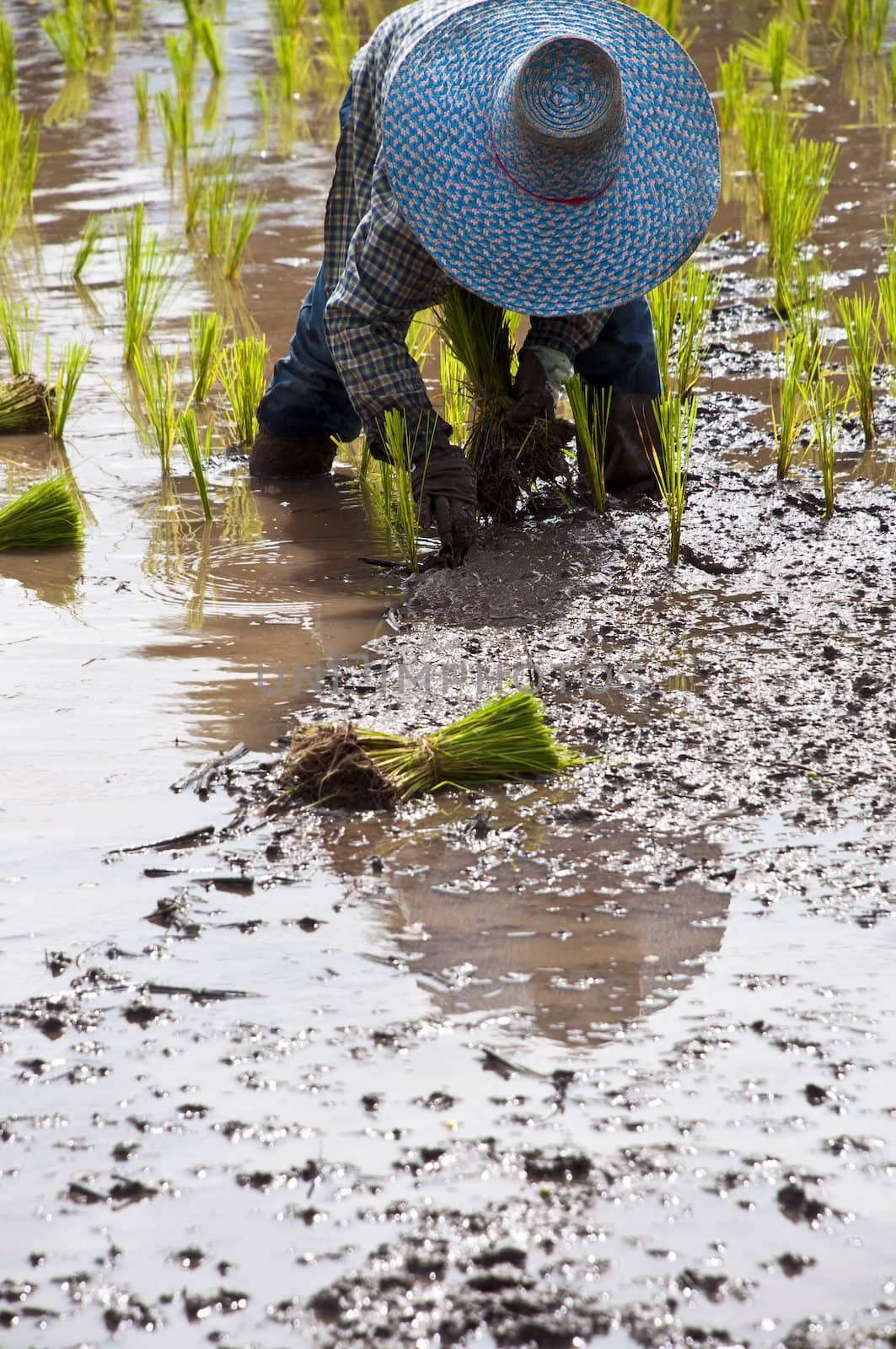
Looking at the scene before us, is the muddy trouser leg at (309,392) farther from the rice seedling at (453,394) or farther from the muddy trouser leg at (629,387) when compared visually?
the muddy trouser leg at (629,387)

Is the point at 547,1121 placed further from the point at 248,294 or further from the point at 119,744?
the point at 248,294

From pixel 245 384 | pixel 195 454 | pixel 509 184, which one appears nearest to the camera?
pixel 509 184

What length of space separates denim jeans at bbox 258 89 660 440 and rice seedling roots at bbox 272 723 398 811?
1359 mm

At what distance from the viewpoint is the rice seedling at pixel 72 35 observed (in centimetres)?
736

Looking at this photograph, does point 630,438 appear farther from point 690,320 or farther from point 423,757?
point 423,757

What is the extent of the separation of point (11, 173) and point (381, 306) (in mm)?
2776

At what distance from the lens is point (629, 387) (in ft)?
10.3

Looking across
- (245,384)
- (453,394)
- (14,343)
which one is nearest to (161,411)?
(245,384)

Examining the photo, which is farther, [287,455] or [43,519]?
[287,455]

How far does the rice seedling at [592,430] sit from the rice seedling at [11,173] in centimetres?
254

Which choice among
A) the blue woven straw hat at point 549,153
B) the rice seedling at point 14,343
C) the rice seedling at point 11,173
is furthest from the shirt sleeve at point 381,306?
the rice seedling at point 11,173

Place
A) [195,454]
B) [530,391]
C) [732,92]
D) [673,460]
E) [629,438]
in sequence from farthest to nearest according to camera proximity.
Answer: [732,92], [629,438], [195,454], [530,391], [673,460]

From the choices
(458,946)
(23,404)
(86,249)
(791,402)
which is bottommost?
(458,946)

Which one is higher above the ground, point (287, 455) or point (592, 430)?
point (592, 430)
